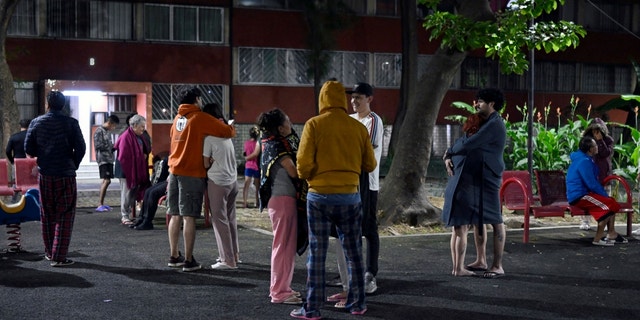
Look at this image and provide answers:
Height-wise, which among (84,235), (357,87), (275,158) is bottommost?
(84,235)

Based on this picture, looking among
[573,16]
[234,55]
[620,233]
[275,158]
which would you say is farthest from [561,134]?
[573,16]

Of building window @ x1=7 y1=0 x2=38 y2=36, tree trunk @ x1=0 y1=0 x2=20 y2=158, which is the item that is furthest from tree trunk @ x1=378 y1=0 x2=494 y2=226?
building window @ x1=7 y1=0 x2=38 y2=36

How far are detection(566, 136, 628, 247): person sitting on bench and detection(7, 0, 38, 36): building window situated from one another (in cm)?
2263

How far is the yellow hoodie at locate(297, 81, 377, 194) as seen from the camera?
25.4 feet

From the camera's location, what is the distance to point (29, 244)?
12.8 meters

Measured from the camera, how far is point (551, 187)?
1407cm

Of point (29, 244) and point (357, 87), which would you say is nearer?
point (357, 87)

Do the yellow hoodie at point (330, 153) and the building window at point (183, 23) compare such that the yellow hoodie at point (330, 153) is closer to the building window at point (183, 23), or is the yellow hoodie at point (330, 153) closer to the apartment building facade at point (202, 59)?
the apartment building facade at point (202, 59)

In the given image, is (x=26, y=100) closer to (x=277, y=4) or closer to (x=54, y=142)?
(x=277, y=4)

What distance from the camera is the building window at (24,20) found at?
31031 millimetres

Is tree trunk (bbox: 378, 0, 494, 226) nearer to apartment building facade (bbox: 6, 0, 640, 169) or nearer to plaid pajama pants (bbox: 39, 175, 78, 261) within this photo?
plaid pajama pants (bbox: 39, 175, 78, 261)

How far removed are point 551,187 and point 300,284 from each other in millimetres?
5787

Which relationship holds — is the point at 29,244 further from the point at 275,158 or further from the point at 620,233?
the point at 620,233

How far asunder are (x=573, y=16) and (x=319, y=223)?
121 feet
